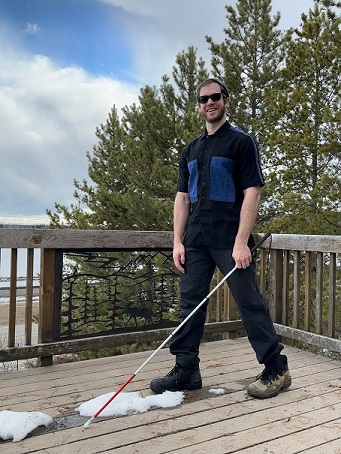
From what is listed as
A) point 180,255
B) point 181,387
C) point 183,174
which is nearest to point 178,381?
point 181,387

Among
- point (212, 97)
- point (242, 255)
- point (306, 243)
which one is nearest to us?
point (242, 255)

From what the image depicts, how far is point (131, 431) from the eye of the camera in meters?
1.81

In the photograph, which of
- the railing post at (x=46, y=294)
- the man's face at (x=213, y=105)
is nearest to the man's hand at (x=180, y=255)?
the man's face at (x=213, y=105)

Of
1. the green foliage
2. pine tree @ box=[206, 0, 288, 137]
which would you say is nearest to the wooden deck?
the green foliage

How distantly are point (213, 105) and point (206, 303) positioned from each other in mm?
1098

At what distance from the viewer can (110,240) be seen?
295cm

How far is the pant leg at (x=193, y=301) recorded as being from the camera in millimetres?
2340

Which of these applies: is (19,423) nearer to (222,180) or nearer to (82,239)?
(82,239)

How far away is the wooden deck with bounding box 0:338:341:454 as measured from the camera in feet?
5.55

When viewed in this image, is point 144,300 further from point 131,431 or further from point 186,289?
point 131,431

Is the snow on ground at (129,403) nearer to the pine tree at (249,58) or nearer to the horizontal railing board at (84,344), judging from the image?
the horizontal railing board at (84,344)

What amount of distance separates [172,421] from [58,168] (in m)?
9.61

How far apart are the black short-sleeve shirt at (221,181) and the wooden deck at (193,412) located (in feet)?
2.78

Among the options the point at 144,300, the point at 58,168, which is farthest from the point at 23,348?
the point at 58,168
